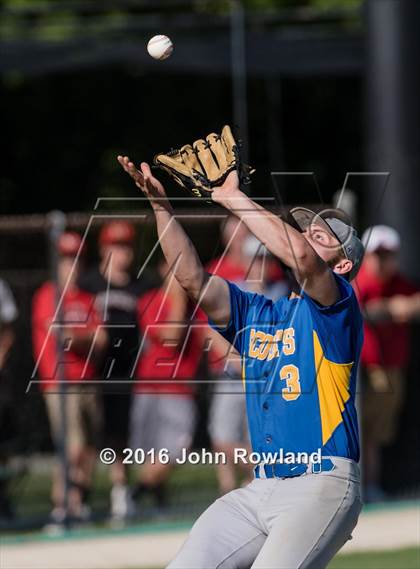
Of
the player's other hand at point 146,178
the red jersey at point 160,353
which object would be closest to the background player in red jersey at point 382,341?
the red jersey at point 160,353

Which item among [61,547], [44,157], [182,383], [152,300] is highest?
[44,157]

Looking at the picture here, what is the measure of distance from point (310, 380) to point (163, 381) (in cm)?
535

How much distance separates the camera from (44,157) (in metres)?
19.5

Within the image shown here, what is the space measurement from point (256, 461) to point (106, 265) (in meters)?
5.30

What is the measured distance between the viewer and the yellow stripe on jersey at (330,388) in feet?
17.1

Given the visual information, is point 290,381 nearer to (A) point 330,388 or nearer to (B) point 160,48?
(A) point 330,388

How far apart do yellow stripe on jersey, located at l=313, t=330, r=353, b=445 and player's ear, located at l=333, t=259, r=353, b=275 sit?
0.99 feet

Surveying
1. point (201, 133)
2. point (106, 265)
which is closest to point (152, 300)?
point (106, 265)

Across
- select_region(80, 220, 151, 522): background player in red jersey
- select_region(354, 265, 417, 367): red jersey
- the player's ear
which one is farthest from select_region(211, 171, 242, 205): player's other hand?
select_region(354, 265, 417, 367): red jersey

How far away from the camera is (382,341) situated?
37.5 ft

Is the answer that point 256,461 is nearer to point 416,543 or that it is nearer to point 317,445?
point 317,445

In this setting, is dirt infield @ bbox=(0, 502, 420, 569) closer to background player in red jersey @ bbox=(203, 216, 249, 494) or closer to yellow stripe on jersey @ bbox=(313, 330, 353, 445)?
background player in red jersey @ bbox=(203, 216, 249, 494)

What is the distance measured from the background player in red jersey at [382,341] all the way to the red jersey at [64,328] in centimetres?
221

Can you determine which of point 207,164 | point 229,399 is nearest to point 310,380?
point 207,164
